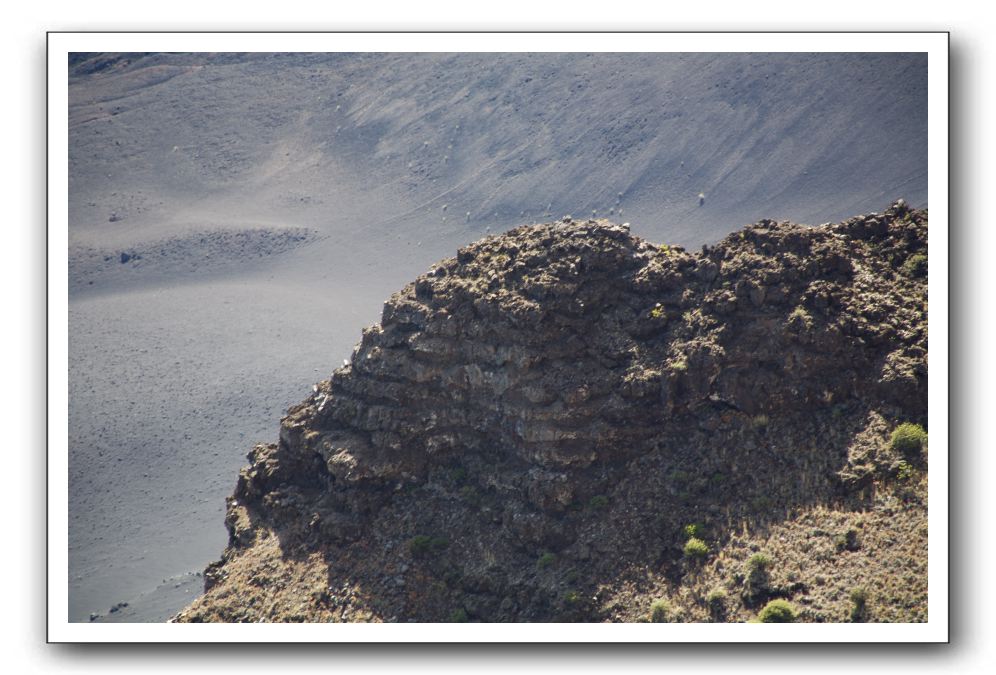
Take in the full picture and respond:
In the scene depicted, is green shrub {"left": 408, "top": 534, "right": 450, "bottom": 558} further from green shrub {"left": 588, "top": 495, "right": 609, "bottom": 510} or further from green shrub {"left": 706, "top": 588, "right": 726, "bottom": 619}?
green shrub {"left": 706, "top": 588, "right": 726, "bottom": 619}

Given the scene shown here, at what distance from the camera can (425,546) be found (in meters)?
42.0

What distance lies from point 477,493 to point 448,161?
134864 mm

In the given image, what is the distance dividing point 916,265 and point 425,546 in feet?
73.1

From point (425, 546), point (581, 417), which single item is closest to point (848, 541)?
point (581, 417)

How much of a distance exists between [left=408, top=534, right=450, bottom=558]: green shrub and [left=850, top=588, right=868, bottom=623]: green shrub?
618 inches

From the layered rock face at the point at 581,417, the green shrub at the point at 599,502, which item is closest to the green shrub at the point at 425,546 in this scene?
the layered rock face at the point at 581,417

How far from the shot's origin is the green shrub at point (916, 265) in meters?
41.2

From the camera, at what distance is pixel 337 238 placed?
163 meters

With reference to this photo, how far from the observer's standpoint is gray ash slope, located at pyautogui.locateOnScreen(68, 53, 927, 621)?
108125 mm

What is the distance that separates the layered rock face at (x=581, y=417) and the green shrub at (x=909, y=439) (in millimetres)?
862

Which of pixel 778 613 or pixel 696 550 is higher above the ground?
pixel 696 550

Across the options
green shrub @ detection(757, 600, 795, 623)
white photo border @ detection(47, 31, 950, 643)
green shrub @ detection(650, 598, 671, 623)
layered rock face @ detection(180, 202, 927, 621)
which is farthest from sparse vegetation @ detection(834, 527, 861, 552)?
green shrub @ detection(650, 598, 671, 623)

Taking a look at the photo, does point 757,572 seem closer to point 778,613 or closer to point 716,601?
point 716,601
